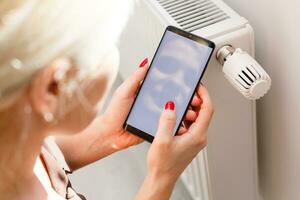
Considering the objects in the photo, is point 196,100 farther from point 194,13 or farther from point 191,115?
point 194,13

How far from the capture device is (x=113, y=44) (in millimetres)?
572

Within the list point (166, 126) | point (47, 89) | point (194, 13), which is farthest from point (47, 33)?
point (194, 13)

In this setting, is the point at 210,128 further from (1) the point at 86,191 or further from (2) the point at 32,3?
(1) the point at 86,191

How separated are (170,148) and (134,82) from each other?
0.14 m

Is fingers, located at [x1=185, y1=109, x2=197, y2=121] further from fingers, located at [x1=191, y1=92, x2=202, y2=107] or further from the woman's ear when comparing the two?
the woman's ear

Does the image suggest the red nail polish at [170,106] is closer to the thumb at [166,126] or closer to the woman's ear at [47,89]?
the thumb at [166,126]

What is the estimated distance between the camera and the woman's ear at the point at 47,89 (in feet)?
1.62

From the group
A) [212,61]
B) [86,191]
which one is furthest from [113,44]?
[86,191]

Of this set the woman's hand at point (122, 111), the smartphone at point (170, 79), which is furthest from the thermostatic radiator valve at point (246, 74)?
the woman's hand at point (122, 111)

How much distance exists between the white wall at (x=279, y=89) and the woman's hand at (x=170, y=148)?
0.13m

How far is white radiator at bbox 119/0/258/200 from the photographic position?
76cm

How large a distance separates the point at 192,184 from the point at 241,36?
457 mm

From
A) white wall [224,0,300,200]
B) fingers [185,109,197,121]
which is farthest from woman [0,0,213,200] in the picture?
white wall [224,0,300,200]

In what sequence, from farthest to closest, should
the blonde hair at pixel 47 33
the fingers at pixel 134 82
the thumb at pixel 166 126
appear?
the fingers at pixel 134 82
the thumb at pixel 166 126
the blonde hair at pixel 47 33
